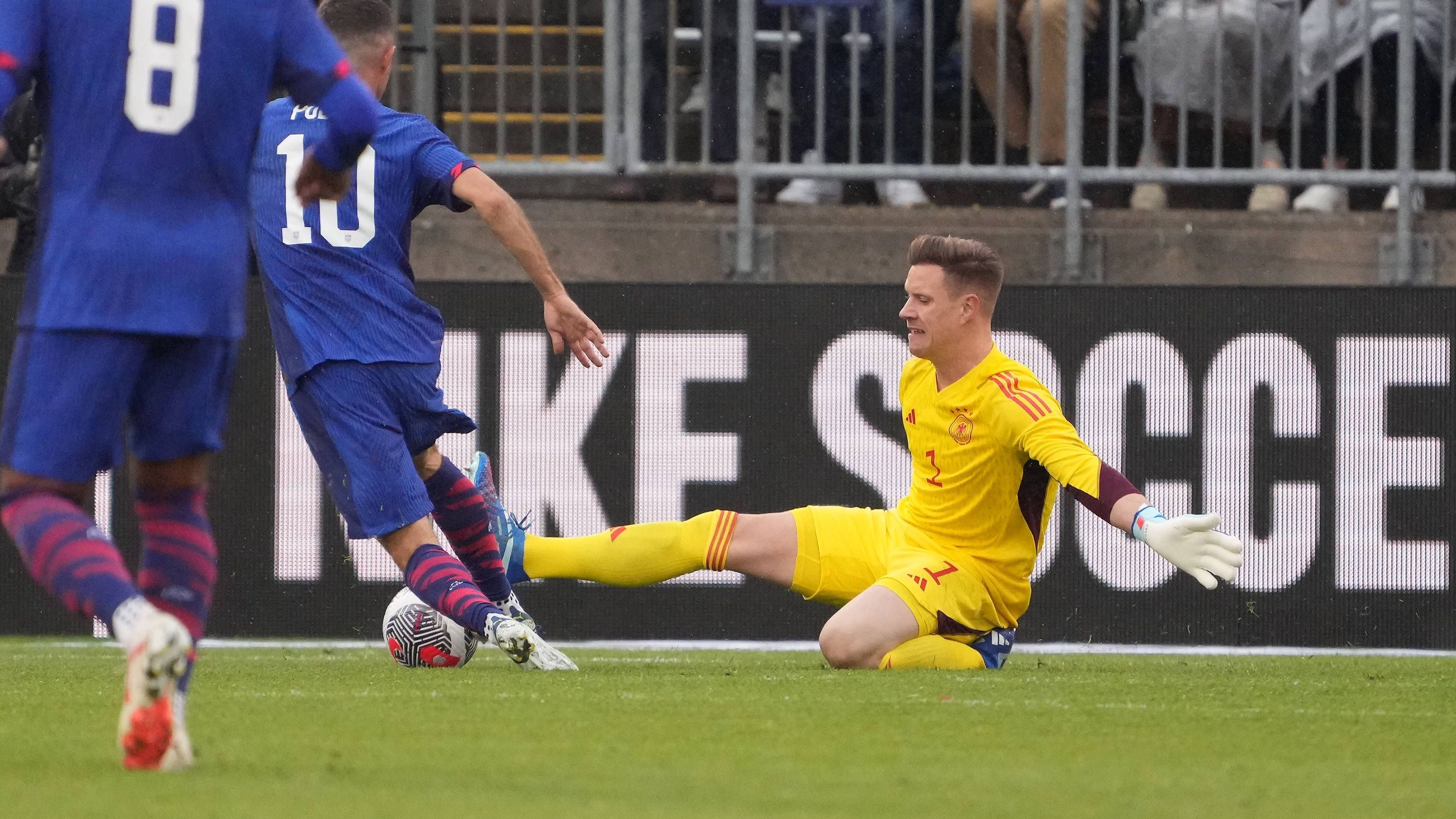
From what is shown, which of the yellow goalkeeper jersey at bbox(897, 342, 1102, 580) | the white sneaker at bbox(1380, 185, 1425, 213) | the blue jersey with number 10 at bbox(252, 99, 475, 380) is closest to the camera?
the blue jersey with number 10 at bbox(252, 99, 475, 380)

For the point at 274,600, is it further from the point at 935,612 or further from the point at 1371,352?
the point at 1371,352

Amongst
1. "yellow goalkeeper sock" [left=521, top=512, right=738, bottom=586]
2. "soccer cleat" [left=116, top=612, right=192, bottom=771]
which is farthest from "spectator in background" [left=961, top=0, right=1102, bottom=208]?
"soccer cleat" [left=116, top=612, right=192, bottom=771]

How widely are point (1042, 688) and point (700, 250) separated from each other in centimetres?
383

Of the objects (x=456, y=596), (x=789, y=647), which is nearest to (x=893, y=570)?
(x=456, y=596)

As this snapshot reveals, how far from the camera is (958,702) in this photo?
4926mm

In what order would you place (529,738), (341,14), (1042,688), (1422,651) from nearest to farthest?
(529,738)
(1042,688)
(341,14)
(1422,651)

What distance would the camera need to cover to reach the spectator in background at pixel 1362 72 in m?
→ 8.78

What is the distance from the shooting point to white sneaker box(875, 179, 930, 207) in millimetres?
9094

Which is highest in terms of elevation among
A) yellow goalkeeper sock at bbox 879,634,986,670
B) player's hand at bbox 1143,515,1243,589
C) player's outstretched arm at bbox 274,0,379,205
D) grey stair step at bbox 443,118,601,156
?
grey stair step at bbox 443,118,601,156

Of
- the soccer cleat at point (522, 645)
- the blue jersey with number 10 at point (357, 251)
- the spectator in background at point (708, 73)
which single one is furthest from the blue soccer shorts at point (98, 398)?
the spectator in background at point (708, 73)

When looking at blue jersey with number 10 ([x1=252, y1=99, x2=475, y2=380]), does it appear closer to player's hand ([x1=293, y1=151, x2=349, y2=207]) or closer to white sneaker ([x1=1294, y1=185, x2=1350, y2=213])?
player's hand ([x1=293, y1=151, x2=349, y2=207])

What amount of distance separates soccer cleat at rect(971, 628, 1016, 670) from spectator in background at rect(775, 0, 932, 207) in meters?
3.06

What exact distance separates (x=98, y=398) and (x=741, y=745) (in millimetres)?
1384

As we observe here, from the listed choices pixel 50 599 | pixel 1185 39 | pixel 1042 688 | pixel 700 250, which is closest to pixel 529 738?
pixel 1042 688
